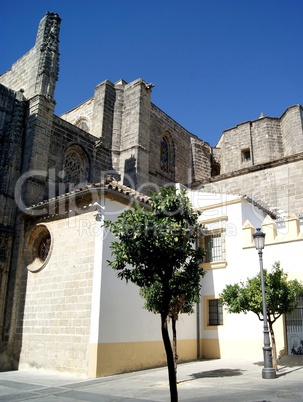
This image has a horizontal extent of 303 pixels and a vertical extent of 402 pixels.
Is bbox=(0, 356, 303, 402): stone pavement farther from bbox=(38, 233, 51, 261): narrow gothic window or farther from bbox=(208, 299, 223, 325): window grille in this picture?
bbox=(38, 233, 51, 261): narrow gothic window

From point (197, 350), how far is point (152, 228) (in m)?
9.39

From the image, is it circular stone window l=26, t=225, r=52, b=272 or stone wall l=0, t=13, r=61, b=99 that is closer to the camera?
circular stone window l=26, t=225, r=52, b=272

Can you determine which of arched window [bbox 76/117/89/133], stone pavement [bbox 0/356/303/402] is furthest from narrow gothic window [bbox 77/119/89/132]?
stone pavement [bbox 0/356/303/402]

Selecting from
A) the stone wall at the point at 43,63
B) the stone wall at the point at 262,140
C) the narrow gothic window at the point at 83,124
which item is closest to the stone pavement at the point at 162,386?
the stone wall at the point at 43,63

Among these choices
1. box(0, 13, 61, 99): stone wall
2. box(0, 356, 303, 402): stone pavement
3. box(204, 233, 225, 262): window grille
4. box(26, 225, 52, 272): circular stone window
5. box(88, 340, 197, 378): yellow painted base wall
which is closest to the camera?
box(0, 356, 303, 402): stone pavement

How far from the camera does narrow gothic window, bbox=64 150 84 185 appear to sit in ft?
52.8

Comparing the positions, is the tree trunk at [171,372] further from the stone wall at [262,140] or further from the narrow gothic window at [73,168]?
the stone wall at [262,140]

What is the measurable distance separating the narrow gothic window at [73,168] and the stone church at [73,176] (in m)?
0.06

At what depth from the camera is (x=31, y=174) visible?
13.4m

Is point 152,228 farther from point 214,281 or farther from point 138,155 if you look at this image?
point 138,155

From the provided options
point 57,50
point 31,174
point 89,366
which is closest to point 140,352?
point 89,366

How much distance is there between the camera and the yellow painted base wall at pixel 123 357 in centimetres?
951

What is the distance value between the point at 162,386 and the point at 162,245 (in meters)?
4.27

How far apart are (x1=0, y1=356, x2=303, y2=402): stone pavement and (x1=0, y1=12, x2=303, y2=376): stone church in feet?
2.55
